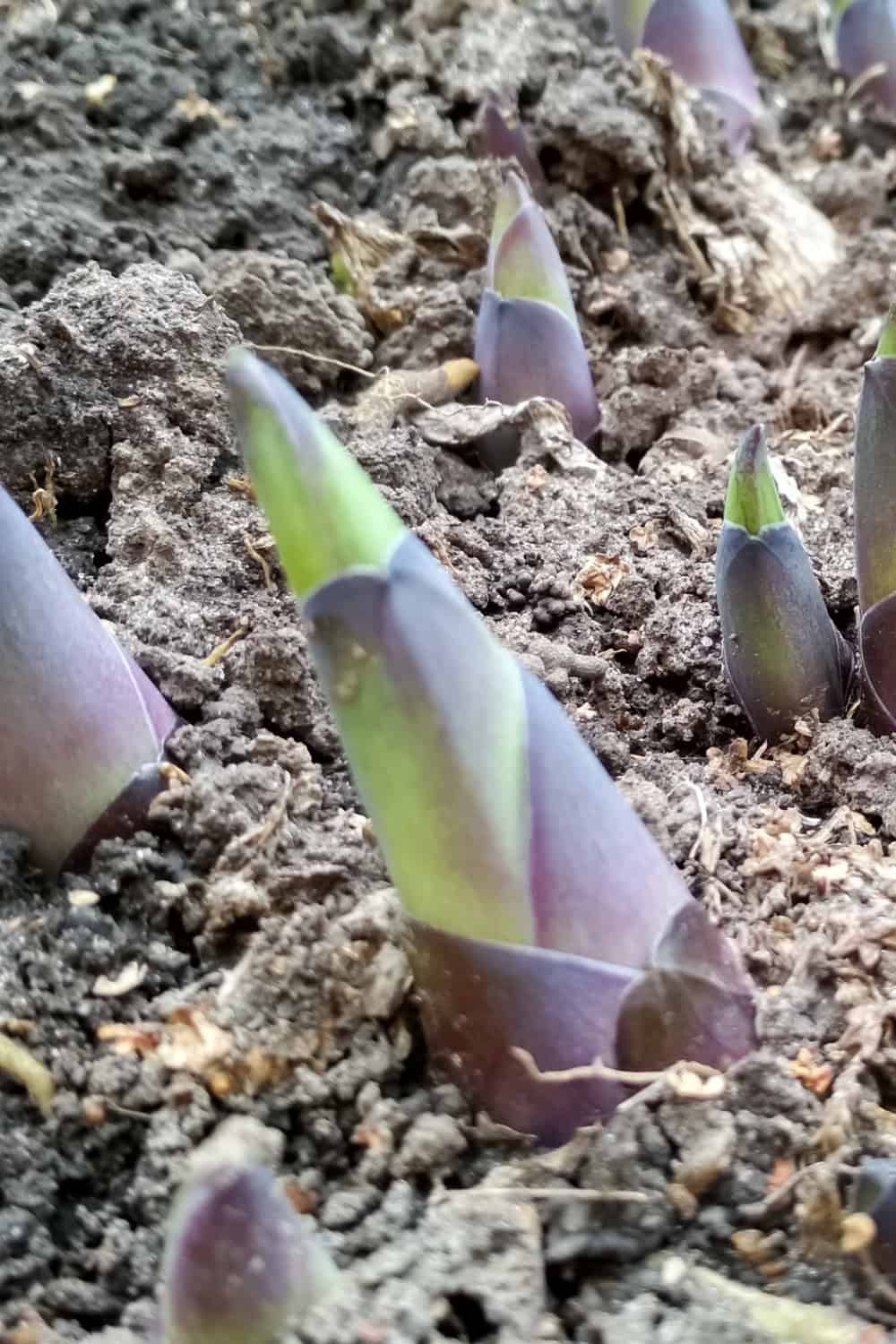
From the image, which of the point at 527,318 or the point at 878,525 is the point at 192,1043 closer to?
the point at 878,525

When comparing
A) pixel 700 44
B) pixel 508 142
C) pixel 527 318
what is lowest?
pixel 527 318

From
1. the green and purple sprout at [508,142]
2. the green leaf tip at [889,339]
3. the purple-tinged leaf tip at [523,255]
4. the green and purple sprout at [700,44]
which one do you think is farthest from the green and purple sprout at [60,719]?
the green and purple sprout at [700,44]

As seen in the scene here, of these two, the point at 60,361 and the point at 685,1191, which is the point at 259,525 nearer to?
the point at 60,361

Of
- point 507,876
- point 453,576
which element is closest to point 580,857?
point 507,876

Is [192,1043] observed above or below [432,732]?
below

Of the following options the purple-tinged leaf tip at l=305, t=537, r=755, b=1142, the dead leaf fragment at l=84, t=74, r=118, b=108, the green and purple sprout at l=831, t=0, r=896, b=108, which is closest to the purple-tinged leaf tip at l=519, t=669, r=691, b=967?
the purple-tinged leaf tip at l=305, t=537, r=755, b=1142
